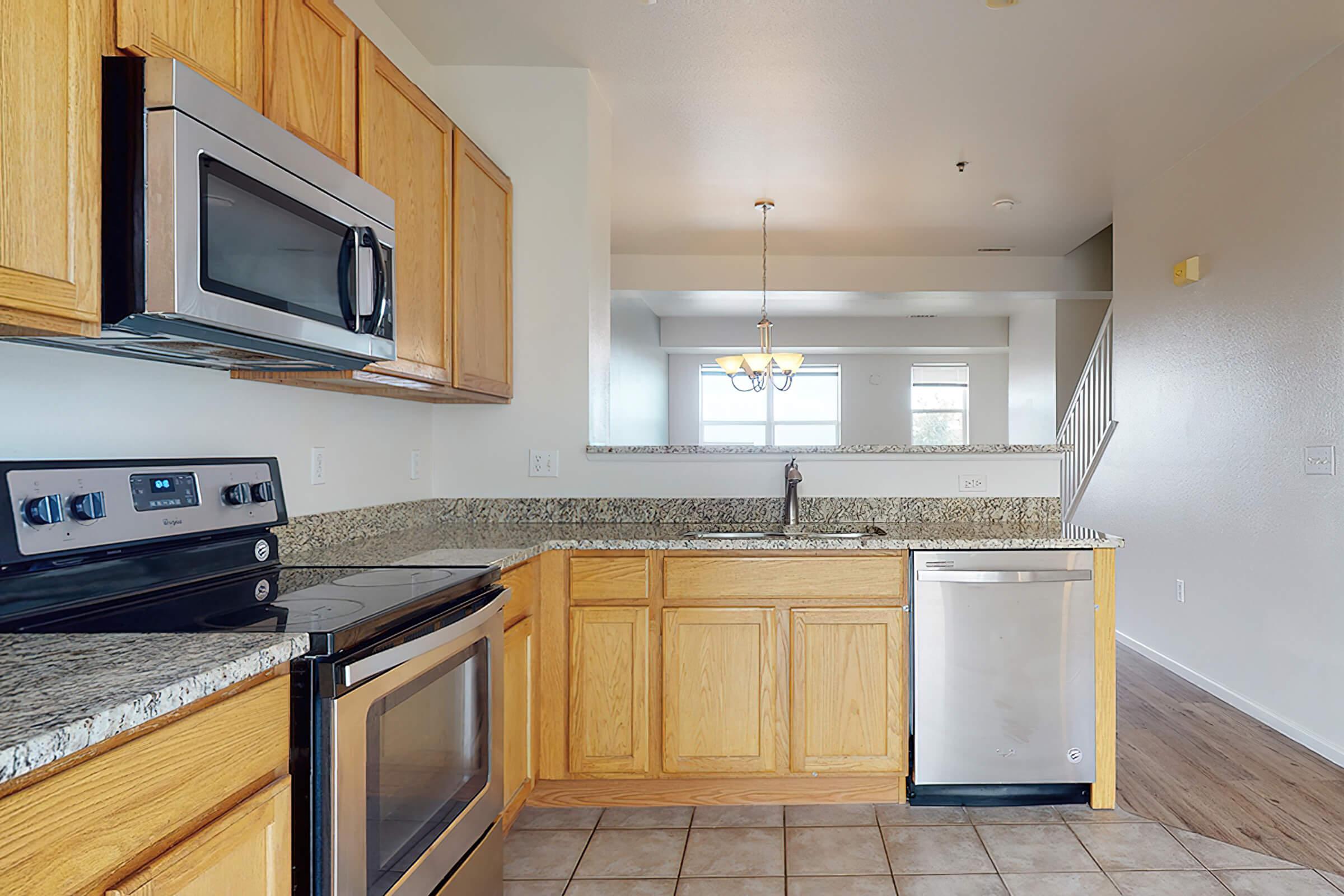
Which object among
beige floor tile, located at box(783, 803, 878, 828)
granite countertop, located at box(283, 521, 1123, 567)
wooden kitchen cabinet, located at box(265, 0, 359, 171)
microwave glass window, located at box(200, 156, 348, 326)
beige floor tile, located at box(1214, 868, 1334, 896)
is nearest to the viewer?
microwave glass window, located at box(200, 156, 348, 326)

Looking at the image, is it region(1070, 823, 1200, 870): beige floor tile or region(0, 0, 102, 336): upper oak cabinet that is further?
region(1070, 823, 1200, 870): beige floor tile

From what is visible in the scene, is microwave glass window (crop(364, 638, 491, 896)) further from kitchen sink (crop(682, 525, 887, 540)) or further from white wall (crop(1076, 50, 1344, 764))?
white wall (crop(1076, 50, 1344, 764))

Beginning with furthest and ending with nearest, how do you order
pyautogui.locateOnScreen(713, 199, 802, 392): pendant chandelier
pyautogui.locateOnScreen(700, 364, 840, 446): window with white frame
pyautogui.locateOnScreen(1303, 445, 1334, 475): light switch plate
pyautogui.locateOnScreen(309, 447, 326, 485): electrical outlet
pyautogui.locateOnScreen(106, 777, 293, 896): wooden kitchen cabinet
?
pyautogui.locateOnScreen(700, 364, 840, 446): window with white frame < pyautogui.locateOnScreen(713, 199, 802, 392): pendant chandelier < pyautogui.locateOnScreen(1303, 445, 1334, 475): light switch plate < pyautogui.locateOnScreen(309, 447, 326, 485): electrical outlet < pyautogui.locateOnScreen(106, 777, 293, 896): wooden kitchen cabinet

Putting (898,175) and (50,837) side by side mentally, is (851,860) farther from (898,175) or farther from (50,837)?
(898,175)

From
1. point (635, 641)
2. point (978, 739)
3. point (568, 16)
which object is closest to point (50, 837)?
point (635, 641)

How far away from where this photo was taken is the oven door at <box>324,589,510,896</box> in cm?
127

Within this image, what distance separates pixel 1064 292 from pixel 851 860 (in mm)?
5449

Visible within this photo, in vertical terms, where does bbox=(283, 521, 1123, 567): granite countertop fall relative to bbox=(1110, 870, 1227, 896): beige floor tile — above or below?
above

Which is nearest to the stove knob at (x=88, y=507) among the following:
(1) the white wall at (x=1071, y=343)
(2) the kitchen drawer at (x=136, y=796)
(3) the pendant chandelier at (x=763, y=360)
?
(2) the kitchen drawer at (x=136, y=796)

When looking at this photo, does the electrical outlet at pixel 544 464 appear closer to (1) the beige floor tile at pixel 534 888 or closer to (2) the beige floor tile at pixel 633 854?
(2) the beige floor tile at pixel 633 854

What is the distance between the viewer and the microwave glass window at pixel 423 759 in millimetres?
1375

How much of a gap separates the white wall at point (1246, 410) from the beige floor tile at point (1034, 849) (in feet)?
4.54

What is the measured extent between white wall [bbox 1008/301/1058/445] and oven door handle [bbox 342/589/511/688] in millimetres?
6764

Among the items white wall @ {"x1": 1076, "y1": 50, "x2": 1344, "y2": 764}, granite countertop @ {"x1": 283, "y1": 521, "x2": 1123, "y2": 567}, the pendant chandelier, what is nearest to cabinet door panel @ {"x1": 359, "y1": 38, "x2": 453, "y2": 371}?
granite countertop @ {"x1": 283, "y1": 521, "x2": 1123, "y2": 567}
